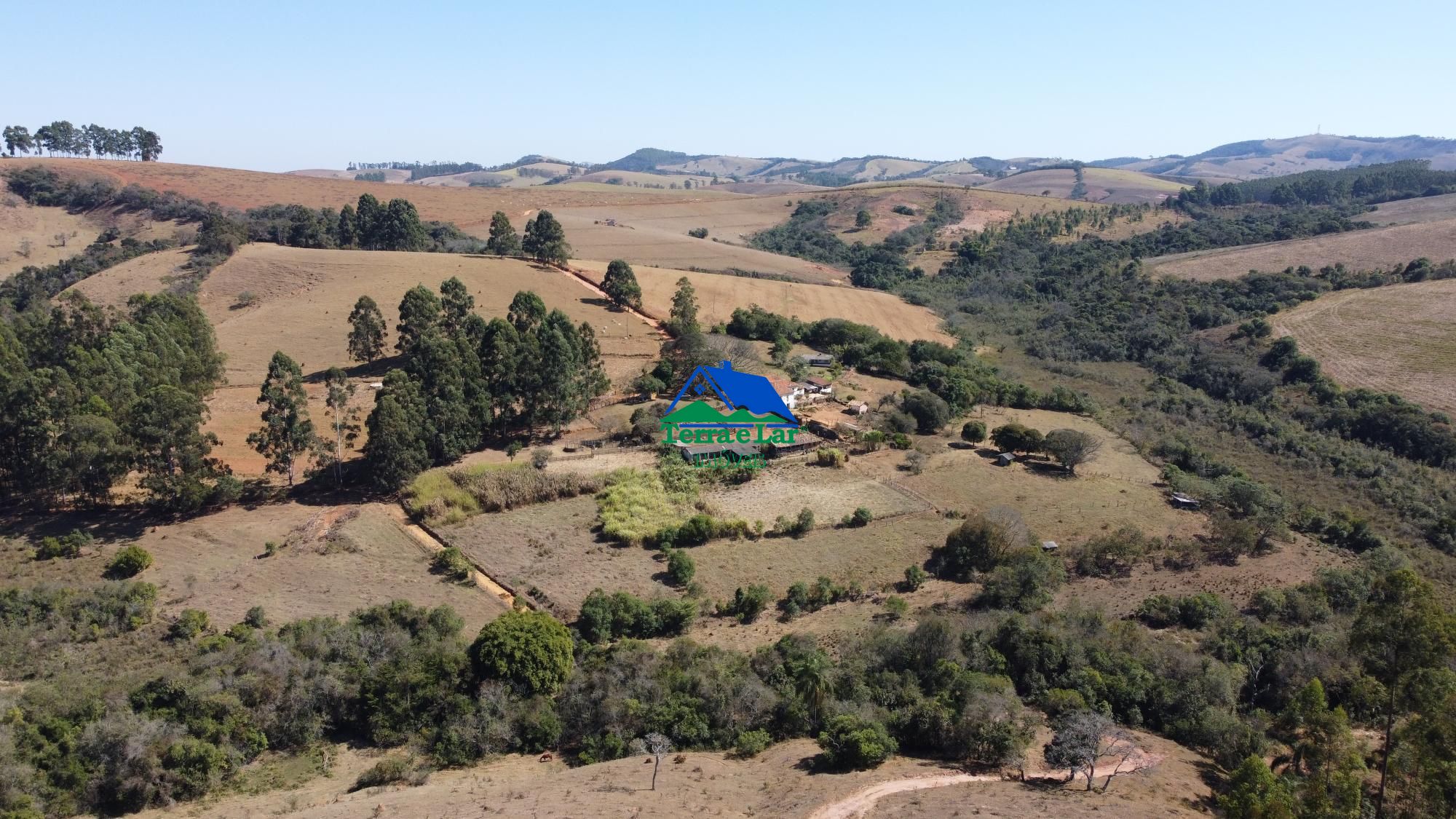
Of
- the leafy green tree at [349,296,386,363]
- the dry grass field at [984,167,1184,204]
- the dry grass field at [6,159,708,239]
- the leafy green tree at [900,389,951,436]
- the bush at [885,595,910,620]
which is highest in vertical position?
the dry grass field at [984,167,1184,204]

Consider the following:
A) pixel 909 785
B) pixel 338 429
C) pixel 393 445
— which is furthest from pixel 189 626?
pixel 909 785

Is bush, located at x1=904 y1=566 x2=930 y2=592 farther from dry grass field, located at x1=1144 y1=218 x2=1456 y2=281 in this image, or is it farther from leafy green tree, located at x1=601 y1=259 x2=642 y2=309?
dry grass field, located at x1=1144 y1=218 x2=1456 y2=281

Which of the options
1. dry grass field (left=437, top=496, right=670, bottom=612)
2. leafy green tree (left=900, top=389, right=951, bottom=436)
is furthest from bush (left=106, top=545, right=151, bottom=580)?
leafy green tree (left=900, top=389, right=951, bottom=436)

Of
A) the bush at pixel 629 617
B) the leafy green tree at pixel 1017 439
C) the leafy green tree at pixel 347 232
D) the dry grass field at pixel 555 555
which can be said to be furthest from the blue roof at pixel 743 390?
the leafy green tree at pixel 347 232

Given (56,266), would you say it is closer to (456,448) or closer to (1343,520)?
(456,448)

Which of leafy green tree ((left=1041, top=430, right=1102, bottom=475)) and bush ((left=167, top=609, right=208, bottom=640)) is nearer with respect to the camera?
bush ((left=167, top=609, right=208, bottom=640))

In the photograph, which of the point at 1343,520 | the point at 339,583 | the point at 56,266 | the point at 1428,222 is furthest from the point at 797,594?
the point at 1428,222
